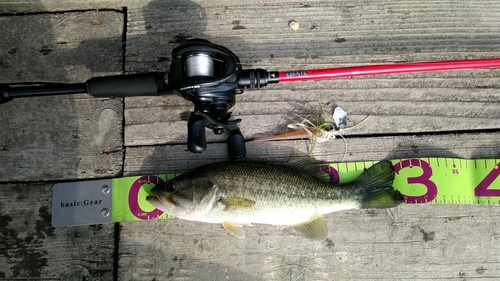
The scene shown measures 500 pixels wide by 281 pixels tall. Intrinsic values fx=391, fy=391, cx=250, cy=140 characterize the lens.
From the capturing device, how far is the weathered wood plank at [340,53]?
8.75ft

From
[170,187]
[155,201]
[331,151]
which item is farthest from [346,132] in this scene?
[155,201]

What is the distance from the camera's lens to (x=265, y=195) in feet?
7.71

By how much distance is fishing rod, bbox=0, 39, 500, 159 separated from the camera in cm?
210

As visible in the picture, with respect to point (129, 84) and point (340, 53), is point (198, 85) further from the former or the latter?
point (340, 53)

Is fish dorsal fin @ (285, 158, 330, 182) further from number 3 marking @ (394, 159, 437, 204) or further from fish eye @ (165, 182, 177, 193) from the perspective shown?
fish eye @ (165, 182, 177, 193)

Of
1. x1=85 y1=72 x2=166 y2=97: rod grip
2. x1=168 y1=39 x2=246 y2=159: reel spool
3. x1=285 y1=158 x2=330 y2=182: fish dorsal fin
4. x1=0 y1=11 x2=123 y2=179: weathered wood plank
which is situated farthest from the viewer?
x1=0 y1=11 x2=123 y2=179: weathered wood plank

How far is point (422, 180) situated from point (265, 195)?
3.45 feet

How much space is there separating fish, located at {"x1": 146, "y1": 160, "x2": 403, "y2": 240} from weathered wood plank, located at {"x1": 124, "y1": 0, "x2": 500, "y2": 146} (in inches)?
13.7

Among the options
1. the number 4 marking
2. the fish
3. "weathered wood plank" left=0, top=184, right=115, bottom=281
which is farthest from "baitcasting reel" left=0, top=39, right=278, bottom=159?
the number 4 marking

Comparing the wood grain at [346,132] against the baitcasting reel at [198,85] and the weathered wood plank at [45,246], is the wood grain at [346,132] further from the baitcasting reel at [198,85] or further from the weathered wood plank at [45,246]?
the baitcasting reel at [198,85]

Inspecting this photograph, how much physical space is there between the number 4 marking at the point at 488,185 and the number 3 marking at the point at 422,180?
28cm

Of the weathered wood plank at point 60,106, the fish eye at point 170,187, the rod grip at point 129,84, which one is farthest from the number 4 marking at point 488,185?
the weathered wood plank at point 60,106

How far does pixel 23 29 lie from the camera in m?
2.79

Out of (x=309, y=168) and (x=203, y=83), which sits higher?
(x=203, y=83)
